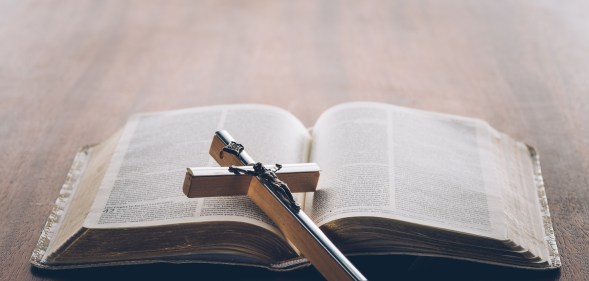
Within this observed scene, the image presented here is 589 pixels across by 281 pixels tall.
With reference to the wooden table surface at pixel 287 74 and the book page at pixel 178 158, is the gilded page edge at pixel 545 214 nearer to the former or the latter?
the wooden table surface at pixel 287 74

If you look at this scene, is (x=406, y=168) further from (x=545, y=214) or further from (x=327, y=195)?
(x=545, y=214)

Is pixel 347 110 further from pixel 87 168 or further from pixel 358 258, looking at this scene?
pixel 87 168

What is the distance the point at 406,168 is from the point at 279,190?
0.28 meters

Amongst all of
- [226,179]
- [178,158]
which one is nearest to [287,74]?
[178,158]

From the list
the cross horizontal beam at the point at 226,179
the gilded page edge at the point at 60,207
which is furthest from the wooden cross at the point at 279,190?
the gilded page edge at the point at 60,207

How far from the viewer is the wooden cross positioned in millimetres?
921

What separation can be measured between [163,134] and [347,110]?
376mm

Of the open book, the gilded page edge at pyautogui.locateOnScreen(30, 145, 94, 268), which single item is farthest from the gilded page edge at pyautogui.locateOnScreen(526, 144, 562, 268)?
the gilded page edge at pyautogui.locateOnScreen(30, 145, 94, 268)

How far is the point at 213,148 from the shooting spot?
1129 millimetres

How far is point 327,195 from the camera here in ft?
3.53

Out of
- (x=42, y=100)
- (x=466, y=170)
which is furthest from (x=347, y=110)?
(x=42, y=100)

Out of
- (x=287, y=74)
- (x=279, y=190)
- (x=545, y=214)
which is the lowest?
(x=279, y=190)

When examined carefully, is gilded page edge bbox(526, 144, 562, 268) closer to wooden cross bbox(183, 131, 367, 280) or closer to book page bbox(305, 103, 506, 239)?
book page bbox(305, 103, 506, 239)

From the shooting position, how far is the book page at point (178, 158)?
1027mm
